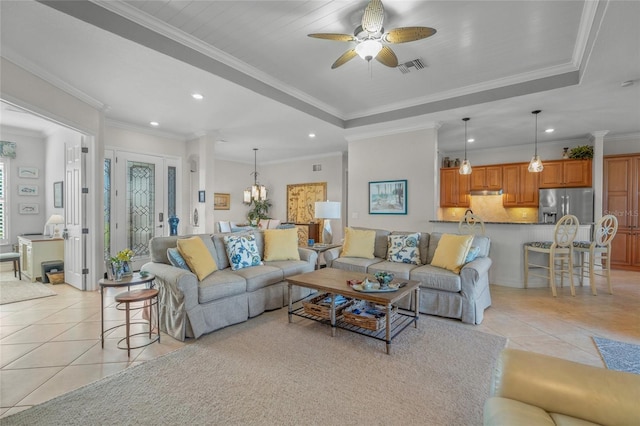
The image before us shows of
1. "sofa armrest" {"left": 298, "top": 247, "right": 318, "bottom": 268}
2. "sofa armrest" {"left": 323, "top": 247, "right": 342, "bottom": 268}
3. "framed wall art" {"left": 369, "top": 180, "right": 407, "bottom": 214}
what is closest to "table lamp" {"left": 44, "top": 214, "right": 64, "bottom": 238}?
→ "sofa armrest" {"left": 298, "top": 247, "right": 318, "bottom": 268}

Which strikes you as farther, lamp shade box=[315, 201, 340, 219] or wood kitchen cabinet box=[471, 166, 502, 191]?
wood kitchen cabinet box=[471, 166, 502, 191]

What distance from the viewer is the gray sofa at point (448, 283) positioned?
322 centimetres

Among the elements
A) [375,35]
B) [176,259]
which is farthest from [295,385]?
[375,35]

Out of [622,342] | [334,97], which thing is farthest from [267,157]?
[622,342]

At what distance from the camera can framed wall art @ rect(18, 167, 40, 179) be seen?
6.31m

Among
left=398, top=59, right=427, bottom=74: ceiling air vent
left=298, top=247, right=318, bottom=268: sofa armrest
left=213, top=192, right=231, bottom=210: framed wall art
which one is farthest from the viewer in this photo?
left=213, top=192, right=231, bottom=210: framed wall art

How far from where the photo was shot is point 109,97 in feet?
13.7

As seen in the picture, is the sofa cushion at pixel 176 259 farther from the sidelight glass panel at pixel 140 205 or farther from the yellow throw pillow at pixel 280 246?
the sidelight glass panel at pixel 140 205

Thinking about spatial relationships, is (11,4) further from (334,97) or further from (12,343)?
(334,97)

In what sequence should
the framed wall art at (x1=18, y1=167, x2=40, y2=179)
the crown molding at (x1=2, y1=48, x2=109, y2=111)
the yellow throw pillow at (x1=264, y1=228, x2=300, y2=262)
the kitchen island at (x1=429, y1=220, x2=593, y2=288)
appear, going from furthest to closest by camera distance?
1. the framed wall art at (x1=18, y1=167, x2=40, y2=179)
2. the kitchen island at (x1=429, y1=220, x2=593, y2=288)
3. the yellow throw pillow at (x1=264, y1=228, x2=300, y2=262)
4. the crown molding at (x1=2, y1=48, x2=109, y2=111)

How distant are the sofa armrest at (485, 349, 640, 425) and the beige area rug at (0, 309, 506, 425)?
2.23 feet

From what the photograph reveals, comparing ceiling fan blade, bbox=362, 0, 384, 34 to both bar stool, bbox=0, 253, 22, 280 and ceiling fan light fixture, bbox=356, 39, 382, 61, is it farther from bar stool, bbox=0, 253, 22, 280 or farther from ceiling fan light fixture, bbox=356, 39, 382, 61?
bar stool, bbox=0, 253, 22, 280

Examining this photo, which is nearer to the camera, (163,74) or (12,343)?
(12,343)

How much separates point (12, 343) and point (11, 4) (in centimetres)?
295
